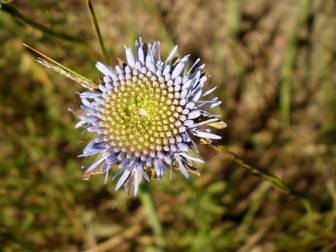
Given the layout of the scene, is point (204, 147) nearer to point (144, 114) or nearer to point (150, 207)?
point (150, 207)

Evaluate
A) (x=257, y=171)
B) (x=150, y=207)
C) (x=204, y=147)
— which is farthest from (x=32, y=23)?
(x=204, y=147)

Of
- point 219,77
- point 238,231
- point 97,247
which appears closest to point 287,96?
point 219,77

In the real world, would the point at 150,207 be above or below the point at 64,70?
below

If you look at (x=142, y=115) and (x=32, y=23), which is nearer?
(x=142, y=115)

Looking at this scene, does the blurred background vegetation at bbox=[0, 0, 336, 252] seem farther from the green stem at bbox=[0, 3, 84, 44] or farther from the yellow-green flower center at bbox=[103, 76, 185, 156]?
the yellow-green flower center at bbox=[103, 76, 185, 156]

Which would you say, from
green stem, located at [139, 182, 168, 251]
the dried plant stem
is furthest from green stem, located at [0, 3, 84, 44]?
the dried plant stem

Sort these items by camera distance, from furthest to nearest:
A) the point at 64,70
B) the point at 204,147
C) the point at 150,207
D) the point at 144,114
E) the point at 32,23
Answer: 1. the point at 204,147
2. the point at 150,207
3. the point at 32,23
4. the point at 144,114
5. the point at 64,70

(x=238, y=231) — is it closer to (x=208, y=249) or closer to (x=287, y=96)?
(x=208, y=249)
